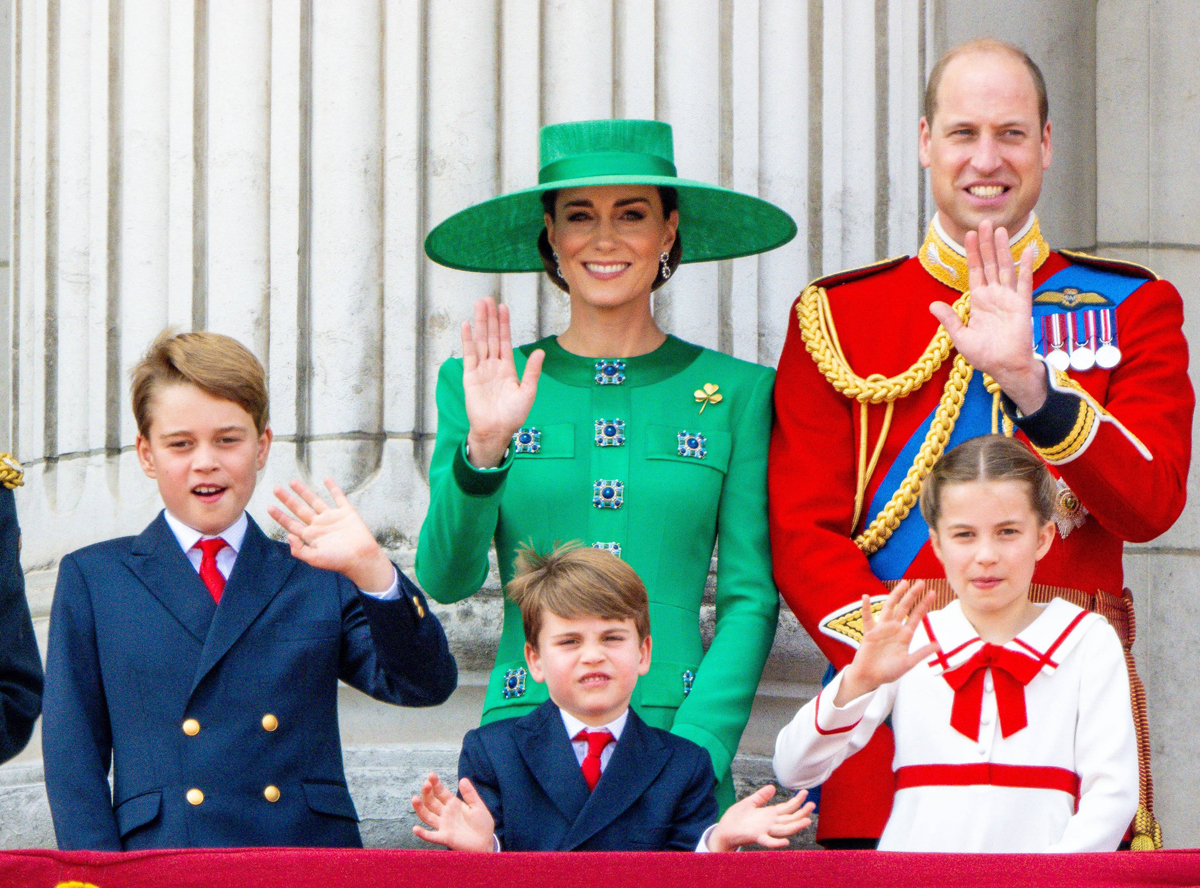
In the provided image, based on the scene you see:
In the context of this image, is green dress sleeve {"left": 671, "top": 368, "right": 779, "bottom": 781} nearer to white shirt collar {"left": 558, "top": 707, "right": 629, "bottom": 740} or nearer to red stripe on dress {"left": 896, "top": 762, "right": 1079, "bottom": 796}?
white shirt collar {"left": 558, "top": 707, "right": 629, "bottom": 740}

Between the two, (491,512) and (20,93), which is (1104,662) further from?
(20,93)

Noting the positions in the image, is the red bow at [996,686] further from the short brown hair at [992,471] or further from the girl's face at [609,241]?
the girl's face at [609,241]

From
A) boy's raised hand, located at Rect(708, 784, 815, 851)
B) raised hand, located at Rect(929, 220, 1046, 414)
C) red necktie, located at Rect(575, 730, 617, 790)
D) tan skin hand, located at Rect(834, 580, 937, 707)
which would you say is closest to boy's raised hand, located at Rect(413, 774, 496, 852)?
red necktie, located at Rect(575, 730, 617, 790)

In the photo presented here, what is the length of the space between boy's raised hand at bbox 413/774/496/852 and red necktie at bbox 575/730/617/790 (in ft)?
0.78

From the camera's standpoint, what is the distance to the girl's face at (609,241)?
3283 mm

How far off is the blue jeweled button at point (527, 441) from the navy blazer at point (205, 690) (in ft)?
1.55

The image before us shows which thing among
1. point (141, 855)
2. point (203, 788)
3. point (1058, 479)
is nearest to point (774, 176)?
point (1058, 479)

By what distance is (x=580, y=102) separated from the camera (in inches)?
161

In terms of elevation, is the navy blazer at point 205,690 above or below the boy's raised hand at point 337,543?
below

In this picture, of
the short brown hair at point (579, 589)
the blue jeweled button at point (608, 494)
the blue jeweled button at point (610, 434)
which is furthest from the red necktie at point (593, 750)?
the blue jeweled button at point (610, 434)

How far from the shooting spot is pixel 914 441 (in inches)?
124

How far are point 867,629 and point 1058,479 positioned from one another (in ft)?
1.96

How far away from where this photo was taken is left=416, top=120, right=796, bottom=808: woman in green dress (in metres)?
3.03

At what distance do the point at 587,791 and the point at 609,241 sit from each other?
3.42 feet
